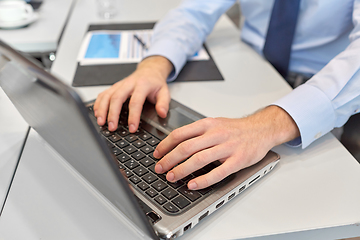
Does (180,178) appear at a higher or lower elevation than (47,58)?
higher

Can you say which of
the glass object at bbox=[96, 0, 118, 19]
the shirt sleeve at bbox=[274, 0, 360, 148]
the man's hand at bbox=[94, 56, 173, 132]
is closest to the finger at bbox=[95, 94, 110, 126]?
the man's hand at bbox=[94, 56, 173, 132]

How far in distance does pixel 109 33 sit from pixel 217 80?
1.60ft

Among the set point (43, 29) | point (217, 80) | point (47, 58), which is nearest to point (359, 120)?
point (217, 80)

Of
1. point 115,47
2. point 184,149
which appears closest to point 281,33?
point 115,47

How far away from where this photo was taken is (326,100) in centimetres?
63

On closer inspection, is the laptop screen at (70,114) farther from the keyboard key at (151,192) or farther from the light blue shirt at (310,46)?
the light blue shirt at (310,46)

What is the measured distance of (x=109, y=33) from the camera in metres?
1.11

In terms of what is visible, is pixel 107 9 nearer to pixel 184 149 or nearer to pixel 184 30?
pixel 184 30

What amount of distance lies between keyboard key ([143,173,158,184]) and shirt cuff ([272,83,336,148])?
0.30 metres

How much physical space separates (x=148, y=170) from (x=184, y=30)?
0.61m

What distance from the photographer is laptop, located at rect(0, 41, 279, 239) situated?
12.0 inches

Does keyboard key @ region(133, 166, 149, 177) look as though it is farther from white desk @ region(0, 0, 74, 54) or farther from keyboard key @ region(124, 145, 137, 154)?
white desk @ region(0, 0, 74, 54)

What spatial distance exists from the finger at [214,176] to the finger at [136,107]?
0.20 m

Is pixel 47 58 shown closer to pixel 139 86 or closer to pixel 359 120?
pixel 139 86
